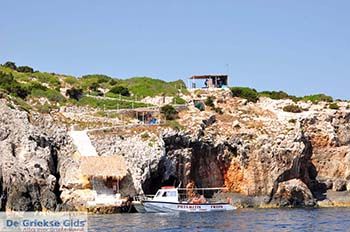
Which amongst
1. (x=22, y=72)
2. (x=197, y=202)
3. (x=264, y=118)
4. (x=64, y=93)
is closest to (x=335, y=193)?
(x=264, y=118)

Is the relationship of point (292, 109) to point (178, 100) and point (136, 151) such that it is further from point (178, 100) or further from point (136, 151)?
point (136, 151)

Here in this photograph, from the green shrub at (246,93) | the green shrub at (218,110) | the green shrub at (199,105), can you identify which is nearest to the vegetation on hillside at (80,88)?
the green shrub at (199,105)

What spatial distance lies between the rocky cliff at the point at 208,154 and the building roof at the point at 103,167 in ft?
2.48

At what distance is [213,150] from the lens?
81.1 meters

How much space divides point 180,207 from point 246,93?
1380 inches

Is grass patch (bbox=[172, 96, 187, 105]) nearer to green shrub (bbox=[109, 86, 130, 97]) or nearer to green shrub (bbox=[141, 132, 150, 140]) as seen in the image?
green shrub (bbox=[109, 86, 130, 97])

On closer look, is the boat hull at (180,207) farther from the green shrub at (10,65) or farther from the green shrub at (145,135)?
the green shrub at (10,65)

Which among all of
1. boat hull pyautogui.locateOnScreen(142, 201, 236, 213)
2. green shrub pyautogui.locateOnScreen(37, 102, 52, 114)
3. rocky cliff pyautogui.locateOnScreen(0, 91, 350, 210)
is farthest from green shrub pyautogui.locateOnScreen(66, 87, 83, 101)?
boat hull pyautogui.locateOnScreen(142, 201, 236, 213)

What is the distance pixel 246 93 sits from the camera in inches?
3952

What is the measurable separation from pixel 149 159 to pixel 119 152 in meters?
2.98

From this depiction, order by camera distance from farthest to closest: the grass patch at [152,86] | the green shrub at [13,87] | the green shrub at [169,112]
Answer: the grass patch at [152,86], the green shrub at [13,87], the green shrub at [169,112]

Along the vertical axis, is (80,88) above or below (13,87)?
above

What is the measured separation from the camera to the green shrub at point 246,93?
99375 mm

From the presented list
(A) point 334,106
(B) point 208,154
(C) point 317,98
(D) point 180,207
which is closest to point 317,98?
(C) point 317,98
